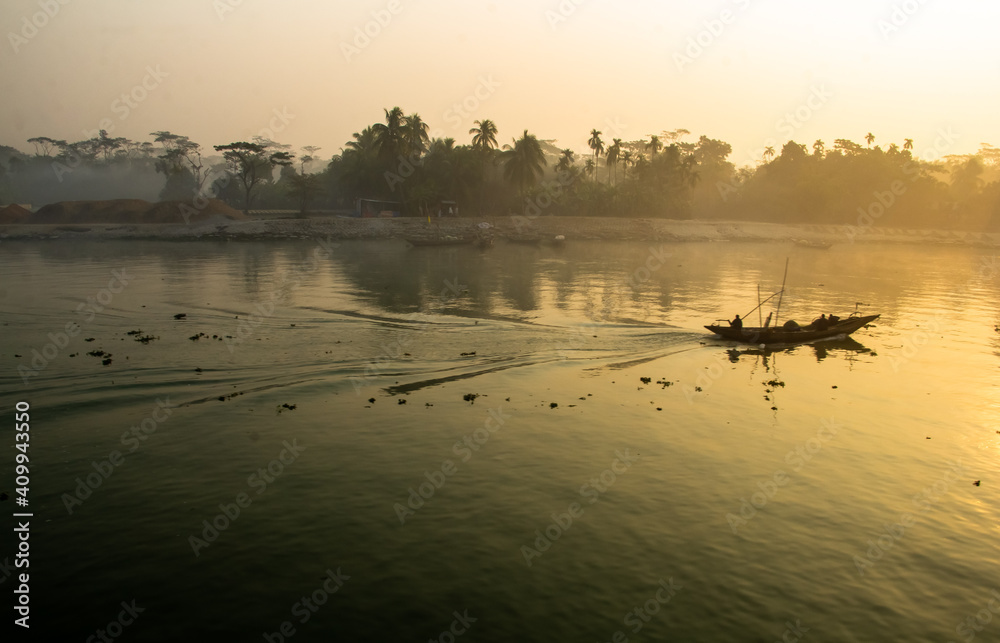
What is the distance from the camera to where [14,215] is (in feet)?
374

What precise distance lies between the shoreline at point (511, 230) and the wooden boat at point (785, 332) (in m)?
81.0

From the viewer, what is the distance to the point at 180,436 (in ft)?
63.9

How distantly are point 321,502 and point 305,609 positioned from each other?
4.17m

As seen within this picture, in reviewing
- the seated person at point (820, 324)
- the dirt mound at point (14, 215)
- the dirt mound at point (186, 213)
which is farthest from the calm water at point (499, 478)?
the dirt mound at point (14, 215)

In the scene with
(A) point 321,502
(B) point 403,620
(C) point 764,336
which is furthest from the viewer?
(C) point 764,336

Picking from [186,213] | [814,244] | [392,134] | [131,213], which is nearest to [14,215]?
[131,213]

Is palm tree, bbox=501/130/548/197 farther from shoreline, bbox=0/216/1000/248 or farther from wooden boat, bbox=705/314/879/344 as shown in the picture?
wooden boat, bbox=705/314/879/344

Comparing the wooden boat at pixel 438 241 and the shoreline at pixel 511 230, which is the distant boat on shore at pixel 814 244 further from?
the wooden boat at pixel 438 241

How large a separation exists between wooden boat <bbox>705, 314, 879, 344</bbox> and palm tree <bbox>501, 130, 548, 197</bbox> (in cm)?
9435

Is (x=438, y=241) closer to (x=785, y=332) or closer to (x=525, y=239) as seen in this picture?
(x=525, y=239)

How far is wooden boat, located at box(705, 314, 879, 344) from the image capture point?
112ft

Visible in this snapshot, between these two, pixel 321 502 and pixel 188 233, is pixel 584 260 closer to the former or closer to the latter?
pixel 188 233

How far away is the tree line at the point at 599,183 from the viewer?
12294 cm

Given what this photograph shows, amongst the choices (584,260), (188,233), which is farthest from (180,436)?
(188,233)
